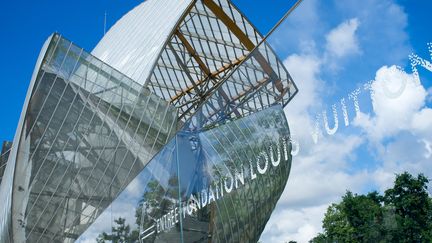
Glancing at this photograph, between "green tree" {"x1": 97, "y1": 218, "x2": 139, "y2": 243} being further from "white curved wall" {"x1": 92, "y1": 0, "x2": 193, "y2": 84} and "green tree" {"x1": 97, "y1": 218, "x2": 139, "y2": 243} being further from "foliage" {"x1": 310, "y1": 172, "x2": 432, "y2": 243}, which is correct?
"white curved wall" {"x1": 92, "y1": 0, "x2": 193, "y2": 84}

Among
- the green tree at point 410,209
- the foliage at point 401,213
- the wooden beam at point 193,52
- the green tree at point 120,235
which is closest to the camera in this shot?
the foliage at point 401,213

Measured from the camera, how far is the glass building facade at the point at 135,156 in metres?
17.0

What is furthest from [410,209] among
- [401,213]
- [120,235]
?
[120,235]

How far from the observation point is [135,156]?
2020cm

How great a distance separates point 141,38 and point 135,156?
1260 cm

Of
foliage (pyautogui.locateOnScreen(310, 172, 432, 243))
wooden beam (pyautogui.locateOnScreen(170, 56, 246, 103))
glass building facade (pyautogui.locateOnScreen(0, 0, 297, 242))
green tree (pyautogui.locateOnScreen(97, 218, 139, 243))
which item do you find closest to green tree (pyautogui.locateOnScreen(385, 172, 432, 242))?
foliage (pyautogui.locateOnScreen(310, 172, 432, 243))

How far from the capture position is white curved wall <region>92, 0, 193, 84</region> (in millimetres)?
27312

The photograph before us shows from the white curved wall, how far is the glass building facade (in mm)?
5419

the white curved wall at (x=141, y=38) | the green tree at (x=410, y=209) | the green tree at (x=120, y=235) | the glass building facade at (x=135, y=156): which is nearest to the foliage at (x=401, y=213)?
the green tree at (x=410, y=209)

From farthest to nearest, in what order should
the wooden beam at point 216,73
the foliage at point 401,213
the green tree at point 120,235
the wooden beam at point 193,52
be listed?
the wooden beam at point 216,73 < the wooden beam at point 193,52 < the green tree at point 120,235 < the foliage at point 401,213

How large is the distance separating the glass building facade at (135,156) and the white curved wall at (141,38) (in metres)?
5.42

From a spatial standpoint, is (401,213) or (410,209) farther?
(410,209)

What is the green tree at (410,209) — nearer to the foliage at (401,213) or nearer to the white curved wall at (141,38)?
the foliage at (401,213)

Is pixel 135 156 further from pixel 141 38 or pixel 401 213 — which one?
pixel 141 38
